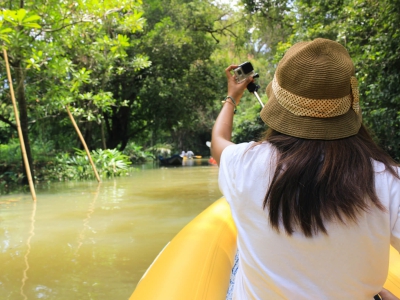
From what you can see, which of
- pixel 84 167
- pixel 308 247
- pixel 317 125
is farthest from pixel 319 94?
pixel 84 167

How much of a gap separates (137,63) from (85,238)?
6.23 metres

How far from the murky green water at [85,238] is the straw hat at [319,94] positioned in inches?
77.2

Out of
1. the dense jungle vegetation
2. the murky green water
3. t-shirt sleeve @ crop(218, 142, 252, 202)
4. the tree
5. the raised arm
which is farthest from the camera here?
the tree

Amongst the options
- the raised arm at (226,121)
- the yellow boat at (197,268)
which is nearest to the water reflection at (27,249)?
the yellow boat at (197,268)

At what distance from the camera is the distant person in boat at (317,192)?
2.80 ft

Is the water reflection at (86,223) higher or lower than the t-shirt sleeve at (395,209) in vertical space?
lower

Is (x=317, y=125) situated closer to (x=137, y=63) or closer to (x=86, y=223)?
(x=86, y=223)

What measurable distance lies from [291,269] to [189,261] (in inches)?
40.3

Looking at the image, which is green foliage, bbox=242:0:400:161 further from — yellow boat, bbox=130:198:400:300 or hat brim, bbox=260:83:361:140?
hat brim, bbox=260:83:361:140

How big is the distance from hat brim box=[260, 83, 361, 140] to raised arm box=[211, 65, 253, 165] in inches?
8.0

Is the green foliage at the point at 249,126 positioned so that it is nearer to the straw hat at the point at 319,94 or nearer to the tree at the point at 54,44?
the tree at the point at 54,44

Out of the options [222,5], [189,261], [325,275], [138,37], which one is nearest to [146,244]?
[189,261]

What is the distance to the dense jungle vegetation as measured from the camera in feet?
19.6

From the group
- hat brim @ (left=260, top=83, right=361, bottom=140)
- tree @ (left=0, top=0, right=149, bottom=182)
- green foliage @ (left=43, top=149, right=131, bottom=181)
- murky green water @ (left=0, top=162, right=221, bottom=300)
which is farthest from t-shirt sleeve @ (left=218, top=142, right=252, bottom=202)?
green foliage @ (left=43, top=149, right=131, bottom=181)
